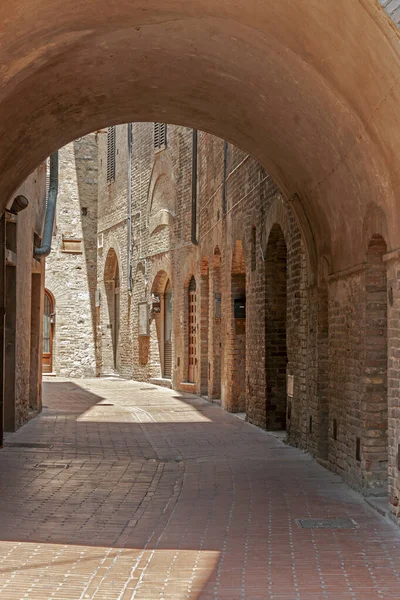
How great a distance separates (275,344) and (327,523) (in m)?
6.34

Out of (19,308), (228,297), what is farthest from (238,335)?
(19,308)

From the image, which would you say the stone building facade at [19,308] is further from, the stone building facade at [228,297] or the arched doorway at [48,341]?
the arched doorway at [48,341]

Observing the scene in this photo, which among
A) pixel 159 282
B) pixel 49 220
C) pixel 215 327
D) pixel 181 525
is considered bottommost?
pixel 181 525

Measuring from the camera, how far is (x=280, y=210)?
11.4 meters

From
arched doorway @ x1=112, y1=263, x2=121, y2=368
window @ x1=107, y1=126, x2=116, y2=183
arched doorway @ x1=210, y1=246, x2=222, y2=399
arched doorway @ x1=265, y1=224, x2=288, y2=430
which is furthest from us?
arched doorway @ x1=112, y1=263, x2=121, y2=368

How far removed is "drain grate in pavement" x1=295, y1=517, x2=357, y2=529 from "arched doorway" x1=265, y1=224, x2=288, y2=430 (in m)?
6.08

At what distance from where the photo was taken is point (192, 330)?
20.7 metres

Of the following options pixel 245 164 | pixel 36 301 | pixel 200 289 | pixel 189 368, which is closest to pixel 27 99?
pixel 245 164

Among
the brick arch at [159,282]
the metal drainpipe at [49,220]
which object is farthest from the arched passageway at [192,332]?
the metal drainpipe at [49,220]

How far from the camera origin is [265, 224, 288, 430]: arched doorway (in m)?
12.6

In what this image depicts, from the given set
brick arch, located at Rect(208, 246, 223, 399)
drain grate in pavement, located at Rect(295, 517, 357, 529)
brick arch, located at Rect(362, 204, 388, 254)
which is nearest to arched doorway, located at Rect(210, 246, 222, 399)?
brick arch, located at Rect(208, 246, 223, 399)

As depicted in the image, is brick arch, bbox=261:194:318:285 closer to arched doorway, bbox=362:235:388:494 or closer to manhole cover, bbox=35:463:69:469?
arched doorway, bbox=362:235:388:494

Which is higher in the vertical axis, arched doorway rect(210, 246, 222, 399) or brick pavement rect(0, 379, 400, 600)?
arched doorway rect(210, 246, 222, 399)

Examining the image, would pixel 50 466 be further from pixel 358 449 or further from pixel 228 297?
pixel 228 297
